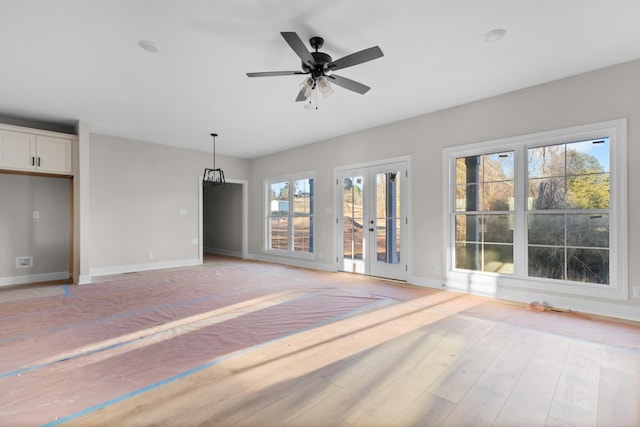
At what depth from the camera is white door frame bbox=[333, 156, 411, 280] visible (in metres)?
5.11

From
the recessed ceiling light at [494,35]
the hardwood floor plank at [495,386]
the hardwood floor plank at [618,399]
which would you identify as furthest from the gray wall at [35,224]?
the hardwood floor plank at [618,399]

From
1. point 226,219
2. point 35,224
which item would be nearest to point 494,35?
point 35,224

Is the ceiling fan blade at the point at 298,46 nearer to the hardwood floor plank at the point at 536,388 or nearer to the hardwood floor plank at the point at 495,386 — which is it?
the hardwood floor plank at the point at 495,386

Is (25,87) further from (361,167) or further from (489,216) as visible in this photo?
(489,216)

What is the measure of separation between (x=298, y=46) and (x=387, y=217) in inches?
142

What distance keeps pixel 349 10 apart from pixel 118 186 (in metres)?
5.73

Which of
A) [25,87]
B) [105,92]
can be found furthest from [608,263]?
[25,87]

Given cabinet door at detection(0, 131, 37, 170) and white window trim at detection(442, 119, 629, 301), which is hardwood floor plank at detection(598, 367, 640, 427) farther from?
cabinet door at detection(0, 131, 37, 170)

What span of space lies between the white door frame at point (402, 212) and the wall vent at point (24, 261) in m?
5.43

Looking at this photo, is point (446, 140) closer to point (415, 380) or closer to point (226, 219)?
point (415, 380)

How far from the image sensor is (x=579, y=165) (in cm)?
362

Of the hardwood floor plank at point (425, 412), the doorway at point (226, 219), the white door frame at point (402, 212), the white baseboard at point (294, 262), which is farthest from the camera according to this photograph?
the doorway at point (226, 219)

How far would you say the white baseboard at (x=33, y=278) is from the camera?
16.5ft

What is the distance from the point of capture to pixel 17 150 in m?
4.62
